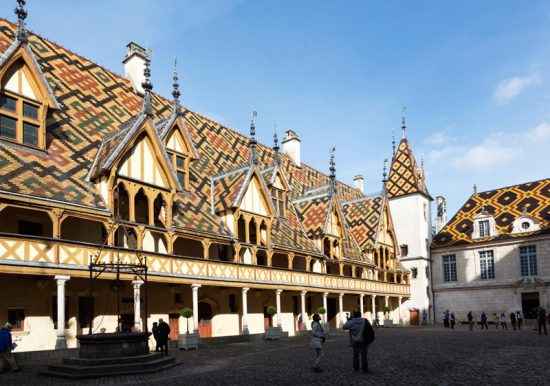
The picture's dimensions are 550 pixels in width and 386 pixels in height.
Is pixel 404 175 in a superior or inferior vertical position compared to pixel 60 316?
superior

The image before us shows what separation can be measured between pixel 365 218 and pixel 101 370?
99.6 ft

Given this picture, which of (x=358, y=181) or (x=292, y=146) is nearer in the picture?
(x=292, y=146)

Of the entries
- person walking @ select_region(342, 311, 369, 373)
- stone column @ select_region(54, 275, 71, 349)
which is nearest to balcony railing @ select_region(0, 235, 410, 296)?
stone column @ select_region(54, 275, 71, 349)

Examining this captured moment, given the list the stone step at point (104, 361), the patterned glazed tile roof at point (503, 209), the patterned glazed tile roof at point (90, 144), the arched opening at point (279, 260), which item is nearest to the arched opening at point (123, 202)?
the patterned glazed tile roof at point (90, 144)

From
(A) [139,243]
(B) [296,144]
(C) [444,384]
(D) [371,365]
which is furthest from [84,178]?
(B) [296,144]

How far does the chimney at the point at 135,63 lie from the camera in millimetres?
29461

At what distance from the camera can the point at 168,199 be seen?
21422 mm

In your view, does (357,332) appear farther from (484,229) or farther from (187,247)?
(484,229)

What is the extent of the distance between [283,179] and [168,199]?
12.2m

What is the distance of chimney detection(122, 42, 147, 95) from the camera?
1160 inches

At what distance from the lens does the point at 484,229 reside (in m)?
44.0

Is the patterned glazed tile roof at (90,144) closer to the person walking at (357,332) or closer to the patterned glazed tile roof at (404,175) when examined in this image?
the person walking at (357,332)

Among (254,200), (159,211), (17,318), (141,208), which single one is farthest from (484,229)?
(17,318)

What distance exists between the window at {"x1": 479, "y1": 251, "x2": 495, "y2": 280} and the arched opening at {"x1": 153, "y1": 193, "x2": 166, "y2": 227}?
30945mm
